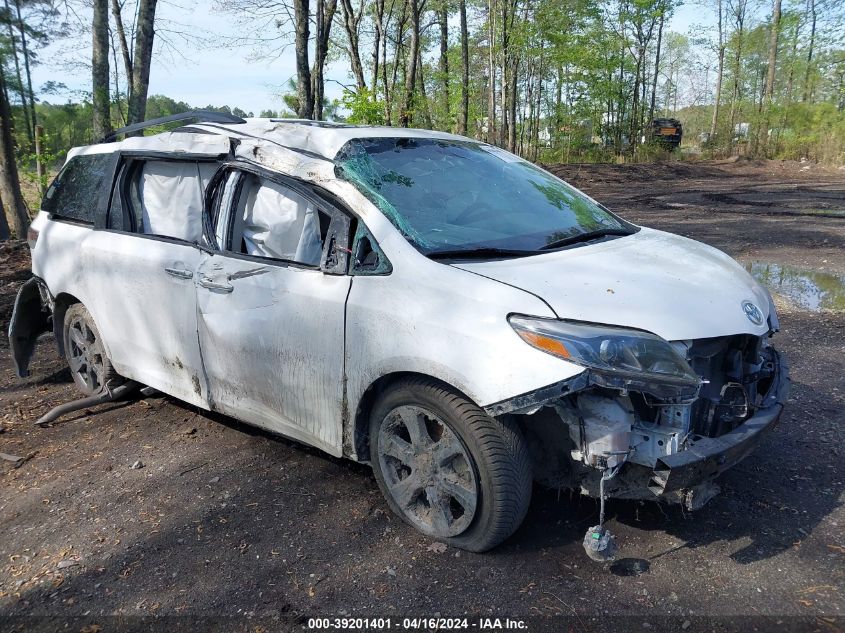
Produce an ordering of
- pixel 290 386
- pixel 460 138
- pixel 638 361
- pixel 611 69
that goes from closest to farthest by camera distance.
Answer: pixel 638 361, pixel 290 386, pixel 460 138, pixel 611 69

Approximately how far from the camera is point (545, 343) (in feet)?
8.37

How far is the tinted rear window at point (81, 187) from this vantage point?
4.67m

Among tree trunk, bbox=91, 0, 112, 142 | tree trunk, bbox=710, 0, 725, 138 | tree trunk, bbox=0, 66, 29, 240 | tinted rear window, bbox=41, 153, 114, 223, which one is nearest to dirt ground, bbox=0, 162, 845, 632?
tinted rear window, bbox=41, 153, 114, 223

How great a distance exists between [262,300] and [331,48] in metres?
28.9

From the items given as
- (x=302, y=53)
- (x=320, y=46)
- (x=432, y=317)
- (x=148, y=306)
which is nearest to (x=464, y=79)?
(x=320, y=46)

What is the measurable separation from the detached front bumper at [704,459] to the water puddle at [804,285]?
16.3 feet

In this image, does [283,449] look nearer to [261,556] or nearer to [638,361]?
[261,556]

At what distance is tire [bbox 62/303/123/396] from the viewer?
479cm

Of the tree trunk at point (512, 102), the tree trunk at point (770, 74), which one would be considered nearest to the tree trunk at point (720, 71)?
the tree trunk at point (770, 74)

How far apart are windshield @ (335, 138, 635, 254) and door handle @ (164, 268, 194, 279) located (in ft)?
3.77

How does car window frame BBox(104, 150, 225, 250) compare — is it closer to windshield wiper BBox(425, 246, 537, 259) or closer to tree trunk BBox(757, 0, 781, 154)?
windshield wiper BBox(425, 246, 537, 259)

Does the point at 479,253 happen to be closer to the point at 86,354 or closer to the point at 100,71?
the point at 86,354

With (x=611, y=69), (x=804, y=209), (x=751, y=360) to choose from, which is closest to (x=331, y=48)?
(x=611, y=69)

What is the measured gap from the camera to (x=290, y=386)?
3.41m
